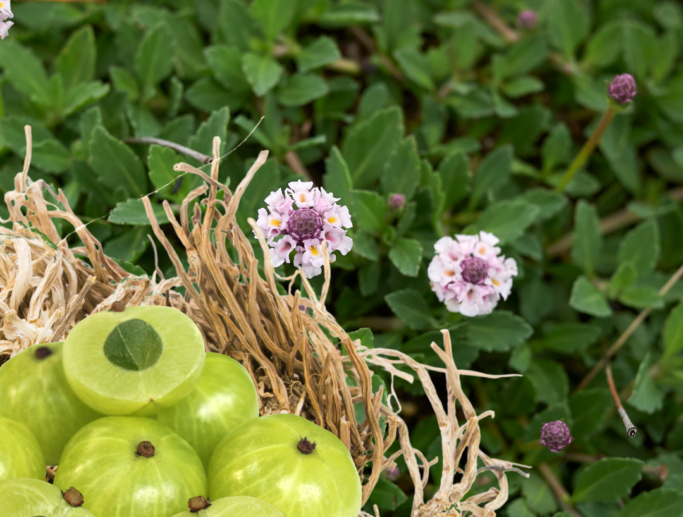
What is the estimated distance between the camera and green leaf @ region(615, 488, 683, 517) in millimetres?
669

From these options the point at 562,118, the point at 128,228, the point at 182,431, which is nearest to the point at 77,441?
the point at 182,431

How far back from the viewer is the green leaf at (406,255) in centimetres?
69

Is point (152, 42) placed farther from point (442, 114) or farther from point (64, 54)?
point (442, 114)

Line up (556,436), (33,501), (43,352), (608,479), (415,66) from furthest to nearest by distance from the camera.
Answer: (415,66) < (608,479) < (556,436) < (43,352) < (33,501)

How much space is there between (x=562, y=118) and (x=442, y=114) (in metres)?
0.27

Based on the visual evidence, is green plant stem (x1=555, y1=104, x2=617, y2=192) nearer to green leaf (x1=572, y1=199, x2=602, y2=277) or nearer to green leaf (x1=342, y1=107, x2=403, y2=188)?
green leaf (x1=572, y1=199, x2=602, y2=277)

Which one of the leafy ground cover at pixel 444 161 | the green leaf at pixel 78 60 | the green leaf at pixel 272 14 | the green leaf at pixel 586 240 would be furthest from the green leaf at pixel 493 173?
the green leaf at pixel 78 60

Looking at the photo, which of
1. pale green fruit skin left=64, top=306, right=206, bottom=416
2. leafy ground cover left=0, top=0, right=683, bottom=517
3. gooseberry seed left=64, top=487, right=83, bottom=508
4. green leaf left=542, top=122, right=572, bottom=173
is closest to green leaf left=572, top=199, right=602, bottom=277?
leafy ground cover left=0, top=0, right=683, bottom=517

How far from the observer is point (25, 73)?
0.82 meters

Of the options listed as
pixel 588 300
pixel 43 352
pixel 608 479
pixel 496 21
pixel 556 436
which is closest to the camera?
pixel 43 352

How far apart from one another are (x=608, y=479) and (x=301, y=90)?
2.05 feet

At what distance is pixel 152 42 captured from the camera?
85 centimetres

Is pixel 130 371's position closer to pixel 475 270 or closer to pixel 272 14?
pixel 475 270

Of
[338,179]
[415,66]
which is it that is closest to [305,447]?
[338,179]
